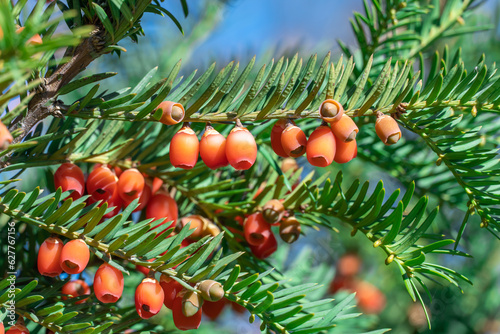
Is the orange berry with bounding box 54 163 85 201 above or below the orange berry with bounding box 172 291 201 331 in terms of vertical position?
above

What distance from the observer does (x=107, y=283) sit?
44 cm

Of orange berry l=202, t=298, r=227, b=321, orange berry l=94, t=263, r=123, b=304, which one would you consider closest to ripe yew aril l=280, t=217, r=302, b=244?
orange berry l=202, t=298, r=227, b=321

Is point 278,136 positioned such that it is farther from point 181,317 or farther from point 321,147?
point 181,317

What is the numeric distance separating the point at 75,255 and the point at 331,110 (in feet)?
0.88

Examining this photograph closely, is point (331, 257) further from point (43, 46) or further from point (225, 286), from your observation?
point (43, 46)

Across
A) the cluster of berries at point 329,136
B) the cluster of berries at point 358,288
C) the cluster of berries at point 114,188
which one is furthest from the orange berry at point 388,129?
the cluster of berries at point 358,288

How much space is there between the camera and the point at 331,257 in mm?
1279

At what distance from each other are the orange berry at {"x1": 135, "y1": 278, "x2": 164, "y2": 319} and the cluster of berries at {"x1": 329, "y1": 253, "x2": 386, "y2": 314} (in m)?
0.87

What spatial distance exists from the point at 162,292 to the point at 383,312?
3.07 ft

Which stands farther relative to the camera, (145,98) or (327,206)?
(327,206)

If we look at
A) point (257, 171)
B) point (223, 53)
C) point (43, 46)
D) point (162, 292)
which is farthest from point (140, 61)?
point (43, 46)

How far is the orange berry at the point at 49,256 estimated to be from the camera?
44 centimetres

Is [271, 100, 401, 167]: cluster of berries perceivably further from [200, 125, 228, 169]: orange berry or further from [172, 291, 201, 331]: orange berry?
[172, 291, 201, 331]: orange berry

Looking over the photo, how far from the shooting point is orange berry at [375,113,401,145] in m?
0.45
